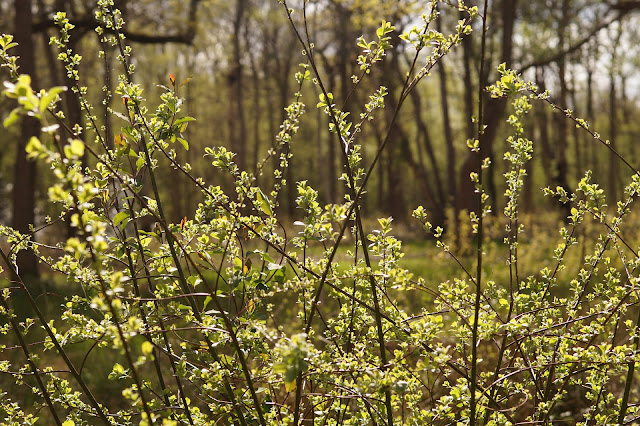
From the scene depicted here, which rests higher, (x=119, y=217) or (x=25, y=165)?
(x=119, y=217)

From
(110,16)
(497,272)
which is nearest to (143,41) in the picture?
Answer: (497,272)

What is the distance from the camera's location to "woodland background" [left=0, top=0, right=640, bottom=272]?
9867 millimetres

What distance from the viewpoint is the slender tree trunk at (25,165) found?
26.5ft

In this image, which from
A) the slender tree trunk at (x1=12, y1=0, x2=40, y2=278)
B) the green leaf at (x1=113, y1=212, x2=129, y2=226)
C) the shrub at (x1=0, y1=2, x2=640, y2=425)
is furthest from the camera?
the slender tree trunk at (x1=12, y1=0, x2=40, y2=278)

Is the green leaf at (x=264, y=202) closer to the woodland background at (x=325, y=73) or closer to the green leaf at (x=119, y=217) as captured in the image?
the green leaf at (x=119, y=217)

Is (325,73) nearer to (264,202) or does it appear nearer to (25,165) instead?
(25,165)

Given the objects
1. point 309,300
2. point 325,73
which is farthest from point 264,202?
point 325,73

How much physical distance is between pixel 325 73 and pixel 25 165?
32.3ft

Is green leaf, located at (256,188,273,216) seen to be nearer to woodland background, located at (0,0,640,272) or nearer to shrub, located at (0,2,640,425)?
shrub, located at (0,2,640,425)

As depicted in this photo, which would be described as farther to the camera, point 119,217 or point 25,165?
point 25,165

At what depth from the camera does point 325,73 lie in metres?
17.0

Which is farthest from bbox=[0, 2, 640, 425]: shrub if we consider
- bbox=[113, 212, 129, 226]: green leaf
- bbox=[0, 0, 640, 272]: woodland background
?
bbox=[0, 0, 640, 272]: woodland background

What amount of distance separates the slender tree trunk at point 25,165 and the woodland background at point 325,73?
0.02m

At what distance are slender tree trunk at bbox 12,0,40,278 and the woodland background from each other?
18mm
